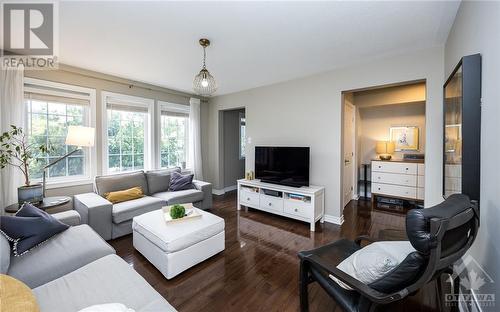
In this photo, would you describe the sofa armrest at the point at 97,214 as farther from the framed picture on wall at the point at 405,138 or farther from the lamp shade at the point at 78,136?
the framed picture on wall at the point at 405,138

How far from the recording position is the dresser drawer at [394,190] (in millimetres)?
3850

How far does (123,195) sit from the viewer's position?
305 centimetres

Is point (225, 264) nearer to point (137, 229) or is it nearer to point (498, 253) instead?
point (137, 229)

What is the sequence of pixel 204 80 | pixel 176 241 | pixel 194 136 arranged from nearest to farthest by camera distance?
1. pixel 176 241
2. pixel 204 80
3. pixel 194 136

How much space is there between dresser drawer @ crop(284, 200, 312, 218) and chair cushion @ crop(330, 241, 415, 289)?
5.80ft

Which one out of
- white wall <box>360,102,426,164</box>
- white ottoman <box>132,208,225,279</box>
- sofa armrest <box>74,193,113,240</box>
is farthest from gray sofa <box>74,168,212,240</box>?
white wall <box>360,102,426,164</box>

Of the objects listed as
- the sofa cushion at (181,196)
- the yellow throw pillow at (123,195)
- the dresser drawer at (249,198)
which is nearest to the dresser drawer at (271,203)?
the dresser drawer at (249,198)

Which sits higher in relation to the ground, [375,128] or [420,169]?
[375,128]

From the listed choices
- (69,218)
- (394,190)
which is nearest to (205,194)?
(69,218)

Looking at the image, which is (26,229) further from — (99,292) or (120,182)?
(120,182)

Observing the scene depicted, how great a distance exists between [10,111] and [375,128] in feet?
20.4

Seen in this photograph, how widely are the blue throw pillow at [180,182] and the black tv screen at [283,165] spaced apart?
50.9 inches

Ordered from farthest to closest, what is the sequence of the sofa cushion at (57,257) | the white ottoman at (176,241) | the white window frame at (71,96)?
the white window frame at (71,96) < the white ottoman at (176,241) < the sofa cushion at (57,257)

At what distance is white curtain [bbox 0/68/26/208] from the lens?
2.48 meters
